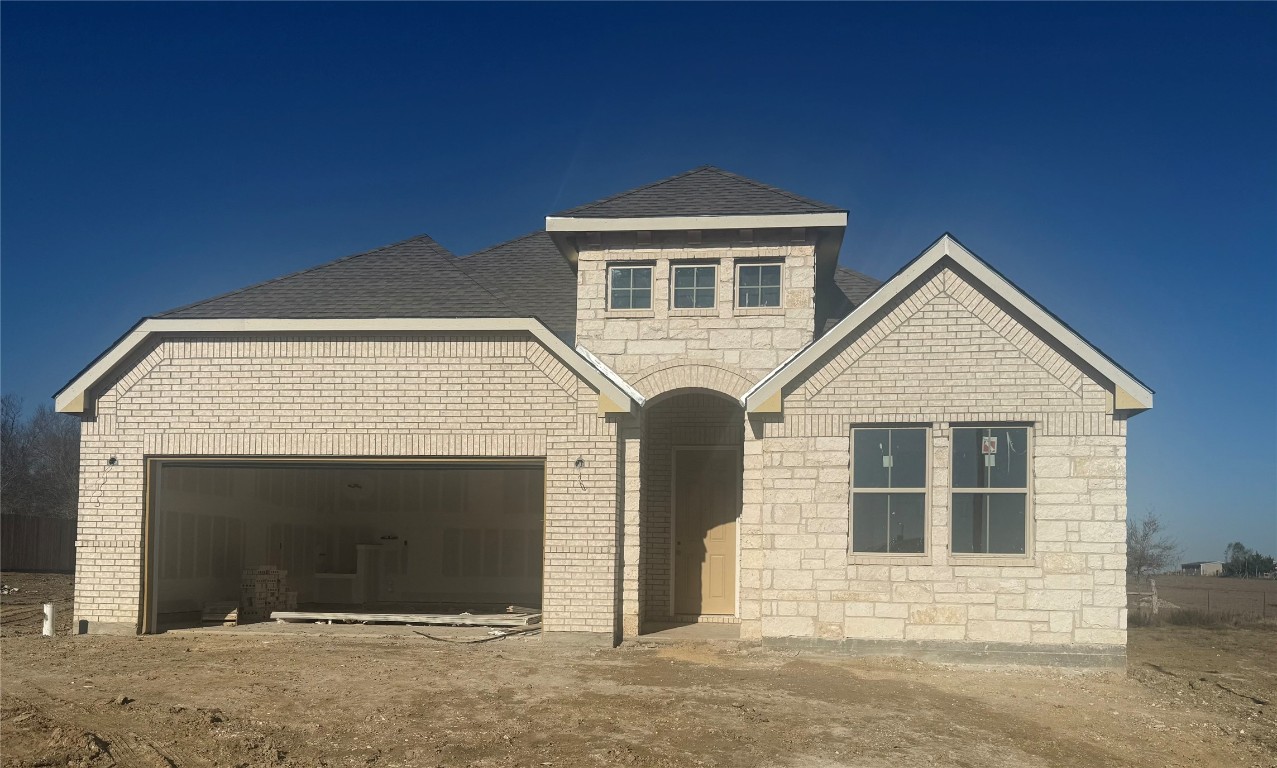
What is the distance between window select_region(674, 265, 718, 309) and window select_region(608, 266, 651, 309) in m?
0.46

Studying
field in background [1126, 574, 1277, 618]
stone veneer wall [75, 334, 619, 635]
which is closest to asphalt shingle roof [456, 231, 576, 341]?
stone veneer wall [75, 334, 619, 635]

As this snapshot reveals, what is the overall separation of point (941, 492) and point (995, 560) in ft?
3.43

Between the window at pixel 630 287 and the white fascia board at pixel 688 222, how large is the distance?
66cm

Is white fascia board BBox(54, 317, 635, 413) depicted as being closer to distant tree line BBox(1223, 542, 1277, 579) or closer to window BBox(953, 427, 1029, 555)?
window BBox(953, 427, 1029, 555)

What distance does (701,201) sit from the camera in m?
15.3

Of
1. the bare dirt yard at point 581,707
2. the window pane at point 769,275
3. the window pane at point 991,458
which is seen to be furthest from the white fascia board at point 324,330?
the window pane at point 991,458

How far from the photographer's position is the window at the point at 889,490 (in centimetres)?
1300

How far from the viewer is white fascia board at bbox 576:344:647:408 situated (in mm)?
14375

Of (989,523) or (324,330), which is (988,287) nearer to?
(989,523)

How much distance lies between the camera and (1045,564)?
12.6 metres

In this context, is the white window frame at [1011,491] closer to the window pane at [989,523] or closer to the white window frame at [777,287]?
the window pane at [989,523]

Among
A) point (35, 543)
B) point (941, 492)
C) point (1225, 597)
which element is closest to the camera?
point (941, 492)

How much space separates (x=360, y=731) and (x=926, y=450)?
7750 millimetres


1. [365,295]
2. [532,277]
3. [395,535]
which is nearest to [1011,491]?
[532,277]
